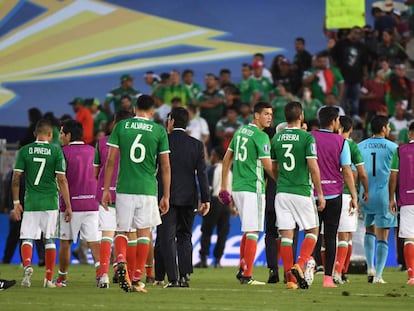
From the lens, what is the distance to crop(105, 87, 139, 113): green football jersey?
3028 centimetres

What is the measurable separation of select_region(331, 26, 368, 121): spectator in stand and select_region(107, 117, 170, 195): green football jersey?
51.1 feet

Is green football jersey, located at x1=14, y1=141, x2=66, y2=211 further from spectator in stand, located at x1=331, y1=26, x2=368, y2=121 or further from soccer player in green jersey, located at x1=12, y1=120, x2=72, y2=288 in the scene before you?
spectator in stand, located at x1=331, y1=26, x2=368, y2=121

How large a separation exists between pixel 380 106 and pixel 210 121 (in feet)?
12.8

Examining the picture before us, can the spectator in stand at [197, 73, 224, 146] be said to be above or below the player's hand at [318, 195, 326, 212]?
above

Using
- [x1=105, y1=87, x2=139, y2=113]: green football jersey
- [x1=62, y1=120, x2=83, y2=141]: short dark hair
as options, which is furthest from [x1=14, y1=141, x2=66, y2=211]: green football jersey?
[x1=105, y1=87, x2=139, y2=113]: green football jersey

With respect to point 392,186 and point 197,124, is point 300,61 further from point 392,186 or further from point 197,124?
point 392,186

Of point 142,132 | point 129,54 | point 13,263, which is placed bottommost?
point 13,263

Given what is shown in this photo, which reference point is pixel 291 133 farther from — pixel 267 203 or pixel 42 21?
pixel 42 21

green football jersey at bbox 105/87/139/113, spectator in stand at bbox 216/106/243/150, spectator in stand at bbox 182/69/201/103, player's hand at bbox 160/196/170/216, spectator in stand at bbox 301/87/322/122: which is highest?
spectator in stand at bbox 182/69/201/103

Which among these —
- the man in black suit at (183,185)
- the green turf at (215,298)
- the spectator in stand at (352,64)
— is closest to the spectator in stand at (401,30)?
the spectator in stand at (352,64)

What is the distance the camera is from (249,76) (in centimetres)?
3027

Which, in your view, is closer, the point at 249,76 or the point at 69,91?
the point at 249,76

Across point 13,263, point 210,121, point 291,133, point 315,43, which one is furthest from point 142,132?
point 315,43

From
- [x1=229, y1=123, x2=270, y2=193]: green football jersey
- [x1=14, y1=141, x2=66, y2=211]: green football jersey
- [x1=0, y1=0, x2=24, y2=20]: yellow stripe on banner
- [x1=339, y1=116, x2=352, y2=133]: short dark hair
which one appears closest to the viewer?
[x1=14, y1=141, x2=66, y2=211]: green football jersey
